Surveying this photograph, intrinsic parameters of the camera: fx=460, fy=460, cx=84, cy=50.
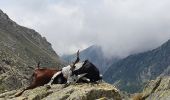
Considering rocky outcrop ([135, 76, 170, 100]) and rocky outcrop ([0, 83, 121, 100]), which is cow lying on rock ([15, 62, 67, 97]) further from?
rocky outcrop ([135, 76, 170, 100])

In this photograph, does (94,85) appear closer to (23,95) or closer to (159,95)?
(23,95)

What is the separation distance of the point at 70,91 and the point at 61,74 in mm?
4409

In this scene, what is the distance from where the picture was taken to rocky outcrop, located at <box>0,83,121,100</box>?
2869cm

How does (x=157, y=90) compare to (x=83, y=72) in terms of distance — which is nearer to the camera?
(x=157, y=90)

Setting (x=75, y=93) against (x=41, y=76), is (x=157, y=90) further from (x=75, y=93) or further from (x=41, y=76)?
(x=41, y=76)

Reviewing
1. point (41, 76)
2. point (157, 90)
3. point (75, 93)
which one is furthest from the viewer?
point (41, 76)

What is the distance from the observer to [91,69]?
3244 cm

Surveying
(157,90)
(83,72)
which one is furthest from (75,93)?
(157,90)

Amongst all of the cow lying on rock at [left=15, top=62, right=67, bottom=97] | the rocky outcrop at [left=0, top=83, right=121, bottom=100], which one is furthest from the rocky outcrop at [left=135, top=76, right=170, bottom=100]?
the cow lying on rock at [left=15, top=62, right=67, bottom=97]

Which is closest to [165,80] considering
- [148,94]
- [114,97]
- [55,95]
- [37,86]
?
[148,94]

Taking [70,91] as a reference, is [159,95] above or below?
below

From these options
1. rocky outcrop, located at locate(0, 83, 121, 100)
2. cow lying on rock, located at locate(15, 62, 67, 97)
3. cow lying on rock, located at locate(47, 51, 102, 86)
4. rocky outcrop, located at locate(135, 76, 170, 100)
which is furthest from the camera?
cow lying on rock, located at locate(15, 62, 67, 97)

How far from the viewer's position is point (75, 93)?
1136 inches

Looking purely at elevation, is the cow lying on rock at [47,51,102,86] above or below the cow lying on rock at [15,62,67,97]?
below
